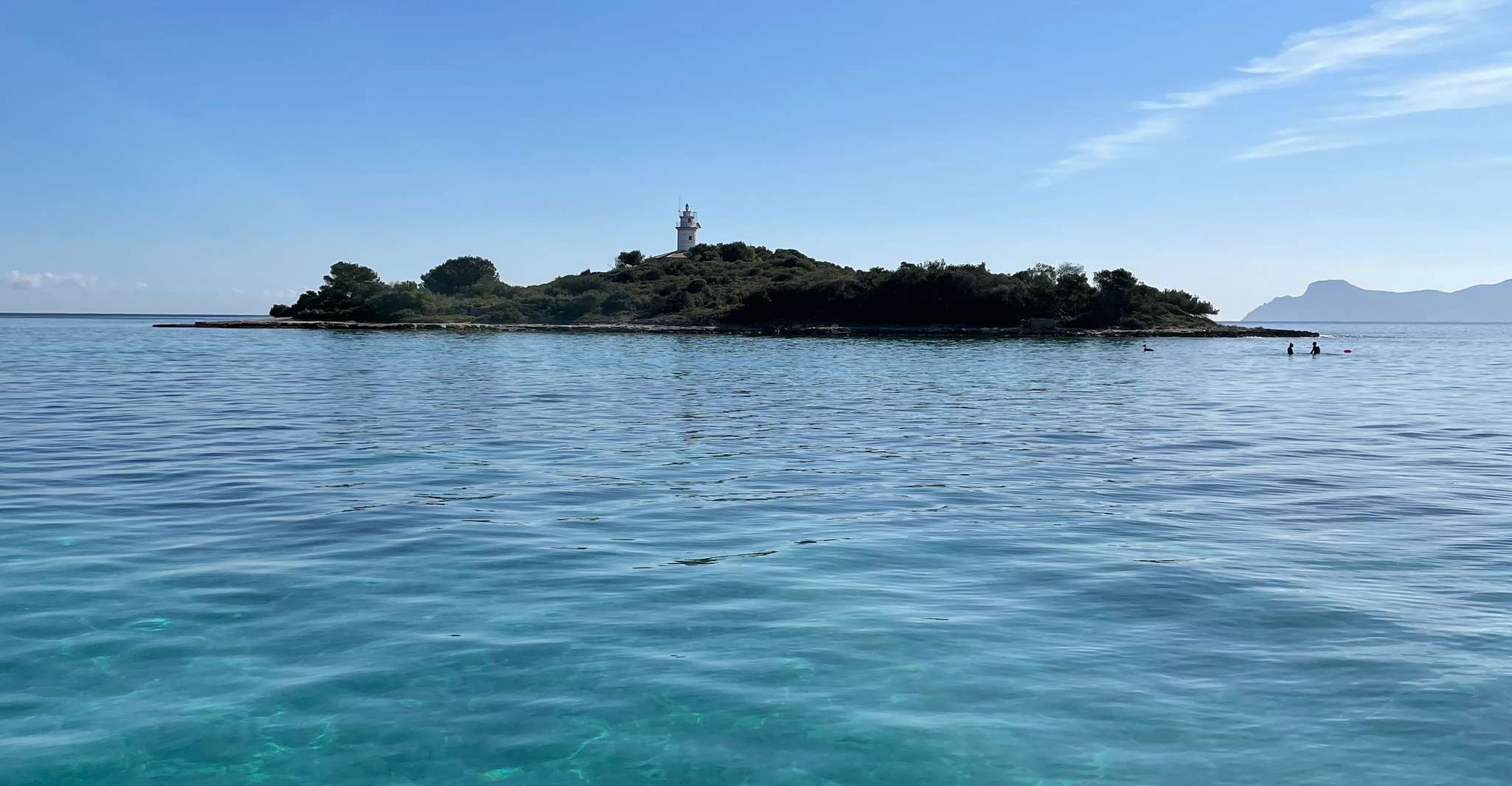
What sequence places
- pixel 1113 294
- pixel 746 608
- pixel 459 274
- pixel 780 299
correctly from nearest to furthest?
pixel 746 608
pixel 1113 294
pixel 780 299
pixel 459 274

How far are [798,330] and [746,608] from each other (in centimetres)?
10674

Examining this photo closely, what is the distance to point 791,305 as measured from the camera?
124m

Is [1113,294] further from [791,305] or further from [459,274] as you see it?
[459,274]

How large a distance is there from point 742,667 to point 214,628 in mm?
4333

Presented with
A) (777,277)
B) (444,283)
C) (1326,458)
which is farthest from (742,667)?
(444,283)

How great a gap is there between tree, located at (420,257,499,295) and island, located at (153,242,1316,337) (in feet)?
48.1

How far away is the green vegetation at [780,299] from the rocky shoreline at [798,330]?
2922 millimetres

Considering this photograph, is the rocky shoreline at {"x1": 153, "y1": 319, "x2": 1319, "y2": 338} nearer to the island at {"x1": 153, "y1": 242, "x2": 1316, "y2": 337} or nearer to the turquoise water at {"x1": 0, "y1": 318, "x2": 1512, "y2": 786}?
the island at {"x1": 153, "y1": 242, "x2": 1316, "y2": 337}

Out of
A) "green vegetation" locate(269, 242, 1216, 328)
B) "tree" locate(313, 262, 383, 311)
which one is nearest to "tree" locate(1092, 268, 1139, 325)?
"green vegetation" locate(269, 242, 1216, 328)

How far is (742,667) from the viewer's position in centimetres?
775

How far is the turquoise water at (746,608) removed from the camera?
6422mm

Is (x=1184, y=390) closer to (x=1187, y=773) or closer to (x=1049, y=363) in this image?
(x=1049, y=363)

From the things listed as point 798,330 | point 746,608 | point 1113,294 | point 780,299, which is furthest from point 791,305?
point 746,608

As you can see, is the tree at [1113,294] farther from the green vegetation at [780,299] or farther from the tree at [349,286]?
the tree at [349,286]
